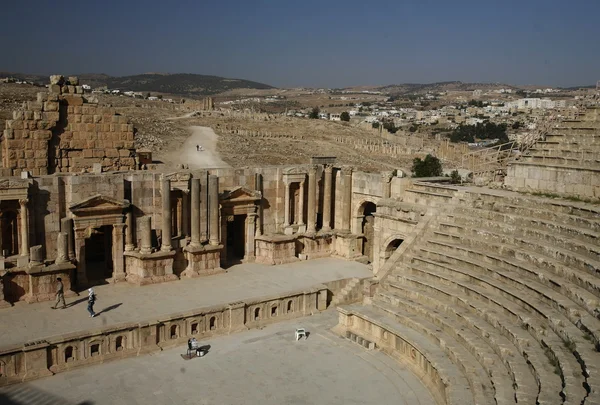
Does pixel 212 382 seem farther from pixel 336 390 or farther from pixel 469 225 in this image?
pixel 469 225

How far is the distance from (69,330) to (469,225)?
1217cm

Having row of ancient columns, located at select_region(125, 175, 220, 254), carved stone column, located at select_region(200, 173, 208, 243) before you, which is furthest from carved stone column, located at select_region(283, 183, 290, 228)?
carved stone column, located at select_region(200, 173, 208, 243)

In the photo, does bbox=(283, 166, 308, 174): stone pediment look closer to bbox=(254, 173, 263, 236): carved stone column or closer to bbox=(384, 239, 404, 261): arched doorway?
bbox=(254, 173, 263, 236): carved stone column

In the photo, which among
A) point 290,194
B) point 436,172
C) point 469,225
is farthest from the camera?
point 436,172

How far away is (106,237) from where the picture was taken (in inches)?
882

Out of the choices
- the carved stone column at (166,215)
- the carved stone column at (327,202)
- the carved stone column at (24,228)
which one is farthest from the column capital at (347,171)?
the carved stone column at (24,228)

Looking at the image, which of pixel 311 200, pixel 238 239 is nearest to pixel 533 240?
pixel 311 200

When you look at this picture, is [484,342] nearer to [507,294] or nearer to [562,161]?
[507,294]

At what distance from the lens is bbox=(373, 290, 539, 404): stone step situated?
39.4 ft

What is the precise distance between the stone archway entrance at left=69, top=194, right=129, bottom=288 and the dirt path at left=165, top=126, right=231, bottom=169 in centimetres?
1752

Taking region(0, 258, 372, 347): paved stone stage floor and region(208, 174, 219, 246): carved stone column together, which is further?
region(208, 174, 219, 246): carved stone column

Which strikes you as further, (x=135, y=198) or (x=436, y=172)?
(x=436, y=172)

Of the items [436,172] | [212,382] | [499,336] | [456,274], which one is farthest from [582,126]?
[436,172]

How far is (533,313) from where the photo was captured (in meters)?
14.5
